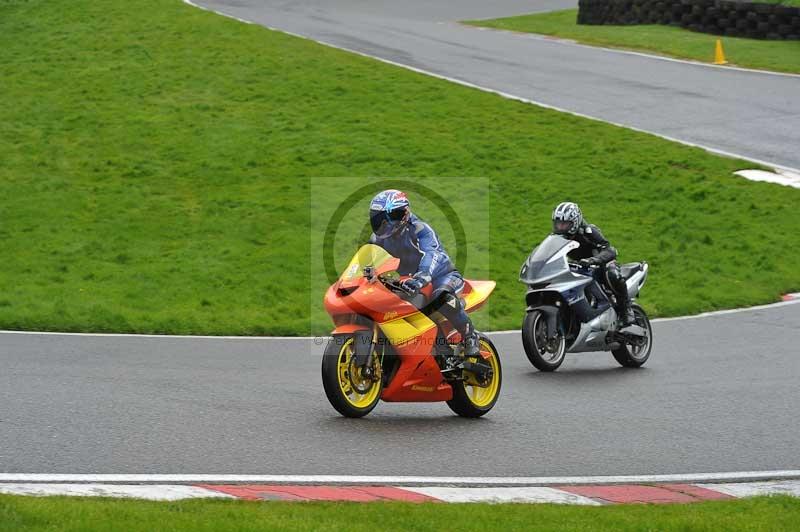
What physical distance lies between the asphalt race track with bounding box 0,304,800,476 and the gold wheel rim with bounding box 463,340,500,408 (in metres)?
0.15

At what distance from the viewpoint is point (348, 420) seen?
10.1 metres

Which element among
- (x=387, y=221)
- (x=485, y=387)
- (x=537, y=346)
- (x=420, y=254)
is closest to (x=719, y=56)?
(x=537, y=346)

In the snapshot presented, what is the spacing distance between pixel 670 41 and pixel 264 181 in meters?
17.1

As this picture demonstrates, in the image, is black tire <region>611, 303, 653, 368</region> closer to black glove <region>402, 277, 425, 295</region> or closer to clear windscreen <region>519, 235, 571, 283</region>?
clear windscreen <region>519, 235, 571, 283</region>

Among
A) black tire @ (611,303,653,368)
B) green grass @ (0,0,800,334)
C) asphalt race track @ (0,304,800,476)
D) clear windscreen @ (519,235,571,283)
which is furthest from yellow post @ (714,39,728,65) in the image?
clear windscreen @ (519,235,571,283)

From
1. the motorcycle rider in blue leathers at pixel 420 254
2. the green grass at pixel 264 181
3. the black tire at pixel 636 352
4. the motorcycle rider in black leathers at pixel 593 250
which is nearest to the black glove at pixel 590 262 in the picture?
the motorcycle rider in black leathers at pixel 593 250

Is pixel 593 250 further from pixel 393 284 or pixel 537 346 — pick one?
pixel 393 284

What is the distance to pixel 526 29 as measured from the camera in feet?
130

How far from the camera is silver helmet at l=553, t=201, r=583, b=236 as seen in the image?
1341 cm

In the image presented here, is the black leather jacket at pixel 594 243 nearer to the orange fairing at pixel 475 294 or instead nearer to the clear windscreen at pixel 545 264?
the clear windscreen at pixel 545 264

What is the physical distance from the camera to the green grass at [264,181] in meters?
17.4

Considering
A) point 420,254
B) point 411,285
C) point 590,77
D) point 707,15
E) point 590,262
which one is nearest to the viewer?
point 411,285

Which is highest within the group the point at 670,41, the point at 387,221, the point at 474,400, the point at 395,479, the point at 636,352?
the point at 387,221

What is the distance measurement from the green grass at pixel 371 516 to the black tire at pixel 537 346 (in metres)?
5.04
